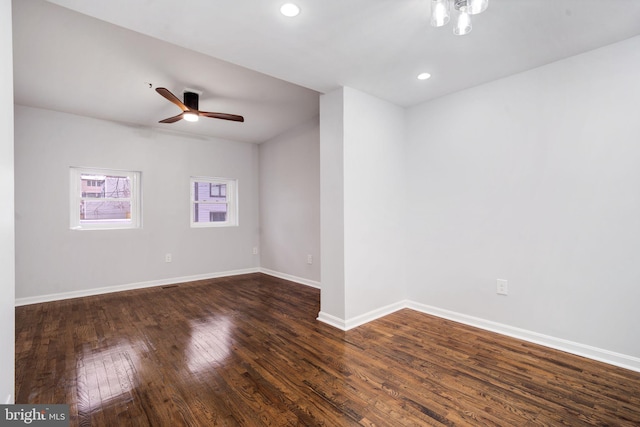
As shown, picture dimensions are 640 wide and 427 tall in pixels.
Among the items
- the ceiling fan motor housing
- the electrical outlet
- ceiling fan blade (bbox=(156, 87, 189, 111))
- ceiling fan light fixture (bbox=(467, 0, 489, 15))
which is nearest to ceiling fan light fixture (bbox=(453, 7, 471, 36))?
ceiling fan light fixture (bbox=(467, 0, 489, 15))

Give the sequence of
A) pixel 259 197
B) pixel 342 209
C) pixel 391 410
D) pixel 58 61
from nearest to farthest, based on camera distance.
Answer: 1. pixel 391 410
2. pixel 58 61
3. pixel 342 209
4. pixel 259 197

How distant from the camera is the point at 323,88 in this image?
2986mm

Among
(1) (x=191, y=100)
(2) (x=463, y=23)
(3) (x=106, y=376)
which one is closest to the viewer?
(2) (x=463, y=23)

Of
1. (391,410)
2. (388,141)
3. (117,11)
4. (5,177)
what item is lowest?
(391,410)

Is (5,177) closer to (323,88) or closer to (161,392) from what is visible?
(161,392)

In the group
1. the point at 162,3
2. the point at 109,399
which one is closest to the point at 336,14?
the point at 162,3

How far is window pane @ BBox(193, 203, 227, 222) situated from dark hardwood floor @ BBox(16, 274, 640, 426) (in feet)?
7.51

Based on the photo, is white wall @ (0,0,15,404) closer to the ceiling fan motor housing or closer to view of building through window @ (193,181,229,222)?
the ceiling fan motor housing

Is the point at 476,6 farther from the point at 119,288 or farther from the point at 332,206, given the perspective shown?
the point at 119,288

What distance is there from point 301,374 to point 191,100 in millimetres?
3007

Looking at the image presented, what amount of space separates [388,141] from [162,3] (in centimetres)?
241

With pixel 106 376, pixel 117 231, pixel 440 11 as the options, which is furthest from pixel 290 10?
pixel 117 231

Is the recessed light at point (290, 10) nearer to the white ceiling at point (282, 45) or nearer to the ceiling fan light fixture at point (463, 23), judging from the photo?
the white ceiling at point (282, 45)

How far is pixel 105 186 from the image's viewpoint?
438 centimetres
